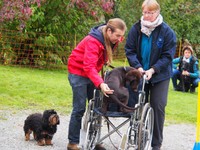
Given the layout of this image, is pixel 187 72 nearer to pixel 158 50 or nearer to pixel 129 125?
pixel 158 50

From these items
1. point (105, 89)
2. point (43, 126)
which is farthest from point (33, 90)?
point (105, 89)

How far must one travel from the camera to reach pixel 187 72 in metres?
15.4

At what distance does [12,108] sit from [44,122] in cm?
305

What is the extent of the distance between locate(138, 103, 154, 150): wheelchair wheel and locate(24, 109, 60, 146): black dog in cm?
127

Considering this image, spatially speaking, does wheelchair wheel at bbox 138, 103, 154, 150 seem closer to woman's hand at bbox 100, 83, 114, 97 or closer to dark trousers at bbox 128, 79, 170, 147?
dark trousers at bbox 128, 79, 170, 147

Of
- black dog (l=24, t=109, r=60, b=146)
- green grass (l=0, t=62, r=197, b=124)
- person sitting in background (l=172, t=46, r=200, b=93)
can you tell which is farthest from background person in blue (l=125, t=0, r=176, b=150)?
person sitting in background (l=172, t=46, r=200, b=93)

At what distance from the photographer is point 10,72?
15.5 meters

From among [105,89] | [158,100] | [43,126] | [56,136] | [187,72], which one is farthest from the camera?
[187,72]

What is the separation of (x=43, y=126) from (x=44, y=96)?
4.57 m

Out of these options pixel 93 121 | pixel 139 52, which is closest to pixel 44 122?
pixel 93 121

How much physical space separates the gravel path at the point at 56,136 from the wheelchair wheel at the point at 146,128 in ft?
3.24

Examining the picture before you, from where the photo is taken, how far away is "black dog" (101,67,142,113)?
19.7ft

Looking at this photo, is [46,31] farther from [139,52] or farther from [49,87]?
[139,52]

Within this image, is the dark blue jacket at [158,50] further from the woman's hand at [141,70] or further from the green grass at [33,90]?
the green grass at [33,90]
